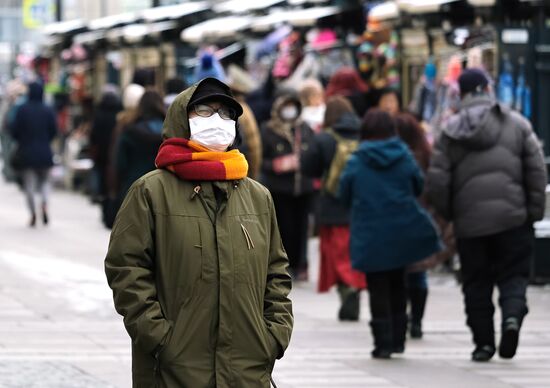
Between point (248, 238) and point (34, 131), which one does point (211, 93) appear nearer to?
point (248, 238)

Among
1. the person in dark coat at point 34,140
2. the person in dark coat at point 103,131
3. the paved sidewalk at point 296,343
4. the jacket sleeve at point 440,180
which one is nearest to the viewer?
the paved sidewalk at point 296,343

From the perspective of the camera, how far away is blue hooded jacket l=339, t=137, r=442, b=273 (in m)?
10.9

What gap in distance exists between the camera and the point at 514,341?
10562 millimetres

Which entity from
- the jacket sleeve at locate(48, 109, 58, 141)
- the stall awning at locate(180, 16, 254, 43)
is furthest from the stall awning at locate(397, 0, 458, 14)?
the stall awning at locate(180, 16, 254, 43)

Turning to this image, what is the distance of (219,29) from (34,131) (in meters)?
4.56

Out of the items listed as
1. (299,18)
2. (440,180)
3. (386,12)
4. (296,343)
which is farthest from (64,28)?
(440,180)

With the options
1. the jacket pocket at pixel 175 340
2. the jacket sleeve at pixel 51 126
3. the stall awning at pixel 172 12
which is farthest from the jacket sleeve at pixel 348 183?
the stall awning at pixel 172 12

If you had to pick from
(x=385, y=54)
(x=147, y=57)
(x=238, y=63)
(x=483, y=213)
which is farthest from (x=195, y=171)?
(x=147, y=57)

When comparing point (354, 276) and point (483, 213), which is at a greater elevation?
point (483, 213)

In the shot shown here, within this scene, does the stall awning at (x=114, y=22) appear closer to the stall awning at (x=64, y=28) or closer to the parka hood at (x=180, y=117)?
the stall awning at (x=64, y=28)

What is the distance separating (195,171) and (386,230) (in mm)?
5043

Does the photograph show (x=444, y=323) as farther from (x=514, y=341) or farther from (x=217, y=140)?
(x=217, y=140)

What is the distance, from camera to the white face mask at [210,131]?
6.06 meters

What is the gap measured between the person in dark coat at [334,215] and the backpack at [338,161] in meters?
0.03
